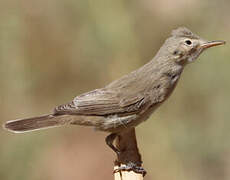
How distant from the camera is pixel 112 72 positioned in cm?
679

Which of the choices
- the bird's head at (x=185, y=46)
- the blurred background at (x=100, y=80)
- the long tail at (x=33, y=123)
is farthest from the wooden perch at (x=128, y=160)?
the blurred background at (x=100, y=80)

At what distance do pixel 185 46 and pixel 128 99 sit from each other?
0.71 metres

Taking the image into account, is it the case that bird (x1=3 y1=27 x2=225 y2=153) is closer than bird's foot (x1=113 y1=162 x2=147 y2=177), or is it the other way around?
bird's foot (x1=113 y1=162 x2=147 y2=177)

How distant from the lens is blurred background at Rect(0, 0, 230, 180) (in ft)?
21.3

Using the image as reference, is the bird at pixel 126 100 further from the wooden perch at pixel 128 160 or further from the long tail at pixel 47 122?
the wooden perch at pixel 128 160

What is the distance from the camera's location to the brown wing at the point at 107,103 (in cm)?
542

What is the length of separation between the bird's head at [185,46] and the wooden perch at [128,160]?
95cm

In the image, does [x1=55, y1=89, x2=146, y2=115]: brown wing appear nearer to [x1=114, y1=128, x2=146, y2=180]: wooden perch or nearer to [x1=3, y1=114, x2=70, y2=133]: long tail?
[x1=3, y1=114, x2=70, y2=133]: long tail

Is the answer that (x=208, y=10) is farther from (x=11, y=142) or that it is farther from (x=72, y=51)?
(x=11, y=142)

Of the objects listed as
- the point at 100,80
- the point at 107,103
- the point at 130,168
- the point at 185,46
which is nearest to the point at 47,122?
the point at 107,103

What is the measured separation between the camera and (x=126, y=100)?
5473 millimetres

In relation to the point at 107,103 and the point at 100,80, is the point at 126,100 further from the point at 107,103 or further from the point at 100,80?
the point at 100,80

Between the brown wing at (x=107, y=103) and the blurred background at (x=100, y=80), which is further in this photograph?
the blurred background at (x=100, y=80)

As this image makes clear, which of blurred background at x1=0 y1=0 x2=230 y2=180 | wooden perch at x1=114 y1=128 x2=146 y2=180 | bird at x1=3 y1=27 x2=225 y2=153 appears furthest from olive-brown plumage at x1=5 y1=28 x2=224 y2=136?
blurred background at x1=0 y1=0 x2=230 y2=180
